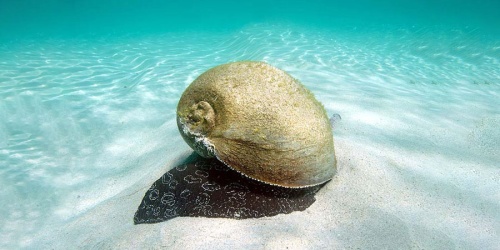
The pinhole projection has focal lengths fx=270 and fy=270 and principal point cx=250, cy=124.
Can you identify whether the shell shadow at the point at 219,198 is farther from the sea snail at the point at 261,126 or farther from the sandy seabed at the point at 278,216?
the sea snail at the point at 261,126

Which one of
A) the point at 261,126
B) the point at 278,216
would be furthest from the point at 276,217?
the point at 261,126

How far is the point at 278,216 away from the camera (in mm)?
2672

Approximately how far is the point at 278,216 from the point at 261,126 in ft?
3.05

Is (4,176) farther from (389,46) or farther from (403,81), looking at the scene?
(389,46)

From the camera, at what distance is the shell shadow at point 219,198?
105 inches

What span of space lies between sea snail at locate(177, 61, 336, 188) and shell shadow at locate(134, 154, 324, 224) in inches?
8.7

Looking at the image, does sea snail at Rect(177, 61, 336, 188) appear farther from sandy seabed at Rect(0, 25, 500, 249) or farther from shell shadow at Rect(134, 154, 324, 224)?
sandy seabed at Rect(0, 25, 500, 249)

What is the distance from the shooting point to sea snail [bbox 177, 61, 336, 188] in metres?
2.49

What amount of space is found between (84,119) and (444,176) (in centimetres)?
753

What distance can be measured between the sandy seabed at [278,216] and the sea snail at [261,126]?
0.53 m

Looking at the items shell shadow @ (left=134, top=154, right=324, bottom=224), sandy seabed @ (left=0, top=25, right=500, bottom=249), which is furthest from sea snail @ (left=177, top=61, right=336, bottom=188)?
sandy seabed @ (left=0, top=25, right=500, bottom=249)

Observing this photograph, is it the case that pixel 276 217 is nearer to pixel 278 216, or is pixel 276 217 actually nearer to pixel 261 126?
pixel 278 216

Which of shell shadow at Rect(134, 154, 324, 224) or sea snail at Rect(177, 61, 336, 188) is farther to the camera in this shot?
shell shadow at Rect(134, 154, 324, 224)

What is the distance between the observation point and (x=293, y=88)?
2730 millimetres
